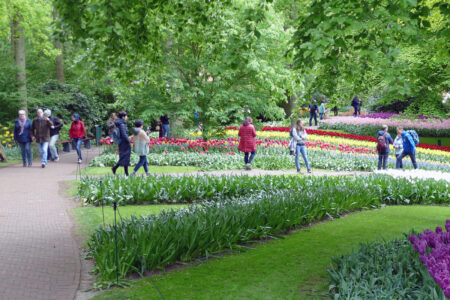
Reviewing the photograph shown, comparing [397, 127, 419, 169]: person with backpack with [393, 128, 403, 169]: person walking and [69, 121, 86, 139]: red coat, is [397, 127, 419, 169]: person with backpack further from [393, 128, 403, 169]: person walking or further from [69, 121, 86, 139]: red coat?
[69, 121, 86, 139]: red coat

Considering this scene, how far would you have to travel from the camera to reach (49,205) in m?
8.98

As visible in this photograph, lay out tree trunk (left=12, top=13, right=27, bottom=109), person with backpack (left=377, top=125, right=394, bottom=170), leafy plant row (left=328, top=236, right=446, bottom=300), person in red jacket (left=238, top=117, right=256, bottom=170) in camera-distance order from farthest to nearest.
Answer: tree trunk (left=12, top=13, right=27, bottom=109) → person with backpack (left=377, top=125, right=394, bottom=170) → person in red jacket (left=238, top=117, right=256, bottom=170) → leafy plant row (left=328, top=236, right=446, bottom=300)

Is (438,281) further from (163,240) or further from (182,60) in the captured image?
(182,60)

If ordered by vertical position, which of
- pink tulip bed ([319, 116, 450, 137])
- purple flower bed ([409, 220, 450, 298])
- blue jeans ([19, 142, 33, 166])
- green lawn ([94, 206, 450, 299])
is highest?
pink tulip bed ([319, 116, 450, 137])

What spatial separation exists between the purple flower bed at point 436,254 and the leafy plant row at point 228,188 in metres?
3.90

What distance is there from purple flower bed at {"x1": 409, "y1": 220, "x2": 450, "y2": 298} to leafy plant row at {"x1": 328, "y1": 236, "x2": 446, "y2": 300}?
94mm

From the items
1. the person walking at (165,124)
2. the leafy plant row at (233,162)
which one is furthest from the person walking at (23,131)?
the person walking at (165,124)

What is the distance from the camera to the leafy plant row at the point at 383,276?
3848 millimetres

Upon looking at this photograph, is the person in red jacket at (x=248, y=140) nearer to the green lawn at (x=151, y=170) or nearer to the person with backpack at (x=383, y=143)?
the green lawn at (x=151, y=170)

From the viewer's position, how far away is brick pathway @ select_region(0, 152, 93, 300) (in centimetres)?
477

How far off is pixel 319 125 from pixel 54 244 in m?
28.2

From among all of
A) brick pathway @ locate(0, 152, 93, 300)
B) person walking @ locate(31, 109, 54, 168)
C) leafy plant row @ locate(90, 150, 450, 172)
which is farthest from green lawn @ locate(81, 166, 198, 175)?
person walking @ locate(31, 109, 54, 168)

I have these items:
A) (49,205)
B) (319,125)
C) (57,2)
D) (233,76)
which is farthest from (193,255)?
(319,125)

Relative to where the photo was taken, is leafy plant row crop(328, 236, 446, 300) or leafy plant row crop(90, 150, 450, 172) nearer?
leafy plant row crop(328, 236, 446, 300)
